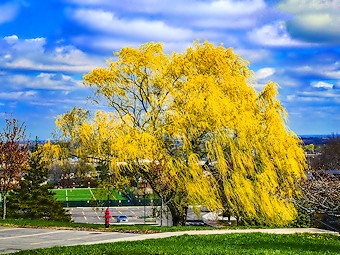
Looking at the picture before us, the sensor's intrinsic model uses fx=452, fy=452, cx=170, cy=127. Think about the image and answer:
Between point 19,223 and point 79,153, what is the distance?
212 inches

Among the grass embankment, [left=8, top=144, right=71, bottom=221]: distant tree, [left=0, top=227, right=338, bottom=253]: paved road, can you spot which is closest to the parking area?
[left=8, top=144, right=71, bottom=221]: distant tree

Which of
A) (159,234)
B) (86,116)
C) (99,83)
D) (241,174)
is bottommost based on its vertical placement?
(159,234)

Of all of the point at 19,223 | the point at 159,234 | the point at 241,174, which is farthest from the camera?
the point at 241,174

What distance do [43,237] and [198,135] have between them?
29.4 ft

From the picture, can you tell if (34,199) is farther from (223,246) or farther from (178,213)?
(223,246)

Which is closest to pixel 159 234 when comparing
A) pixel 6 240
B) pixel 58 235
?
pixel 58 235

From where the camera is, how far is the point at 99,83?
78.1ft

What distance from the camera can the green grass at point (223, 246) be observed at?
1037 centimetres

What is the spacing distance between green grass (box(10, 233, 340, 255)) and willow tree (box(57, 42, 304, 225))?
5.65 meters

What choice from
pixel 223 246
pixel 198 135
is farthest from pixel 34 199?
pixel 223 246

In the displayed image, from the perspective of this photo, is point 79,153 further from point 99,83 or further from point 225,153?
point 225,153

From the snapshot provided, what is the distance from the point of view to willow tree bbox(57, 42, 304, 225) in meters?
20.4

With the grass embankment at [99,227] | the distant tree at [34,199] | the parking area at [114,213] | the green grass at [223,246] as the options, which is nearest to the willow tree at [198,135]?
the grass embankment at [99,227]

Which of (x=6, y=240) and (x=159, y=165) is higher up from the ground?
(x=159, y=165)
